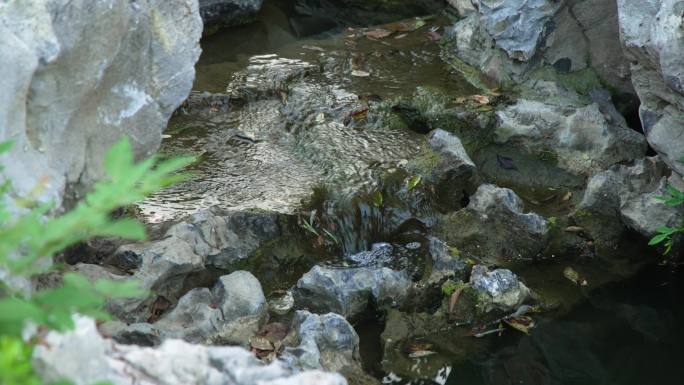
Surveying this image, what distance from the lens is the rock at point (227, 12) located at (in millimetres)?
8367

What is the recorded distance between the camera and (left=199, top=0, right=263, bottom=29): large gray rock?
837 cm

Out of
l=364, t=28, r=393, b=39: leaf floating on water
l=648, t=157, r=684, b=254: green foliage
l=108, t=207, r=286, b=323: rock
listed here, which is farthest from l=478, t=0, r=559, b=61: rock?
l=108, t=207, r=286, b=323: rock

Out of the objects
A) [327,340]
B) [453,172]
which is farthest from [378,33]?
[327,340]

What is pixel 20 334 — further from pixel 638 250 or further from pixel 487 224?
pixel 638 250

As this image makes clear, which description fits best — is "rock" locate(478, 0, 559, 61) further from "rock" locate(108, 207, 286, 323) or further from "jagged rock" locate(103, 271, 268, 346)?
"jagged rock" locate(103, 271, 268, 346)

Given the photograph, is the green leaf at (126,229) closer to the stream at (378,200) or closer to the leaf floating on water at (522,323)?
the stream at (378,200)

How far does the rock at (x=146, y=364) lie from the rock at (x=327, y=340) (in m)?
1.64

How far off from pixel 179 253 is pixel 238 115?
2.18 meters

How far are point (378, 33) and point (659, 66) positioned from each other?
356 centimetres

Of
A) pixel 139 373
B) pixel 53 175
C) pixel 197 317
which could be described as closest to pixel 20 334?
pixel 139 373

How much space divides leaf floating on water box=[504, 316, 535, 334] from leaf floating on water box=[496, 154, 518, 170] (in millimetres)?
1547

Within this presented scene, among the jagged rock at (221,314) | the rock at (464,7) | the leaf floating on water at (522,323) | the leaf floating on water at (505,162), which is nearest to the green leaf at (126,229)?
the jagged rock at (221,314)

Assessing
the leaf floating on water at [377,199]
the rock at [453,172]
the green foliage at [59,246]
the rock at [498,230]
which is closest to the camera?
the green foliage at [59,246]

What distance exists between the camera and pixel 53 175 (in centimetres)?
354
